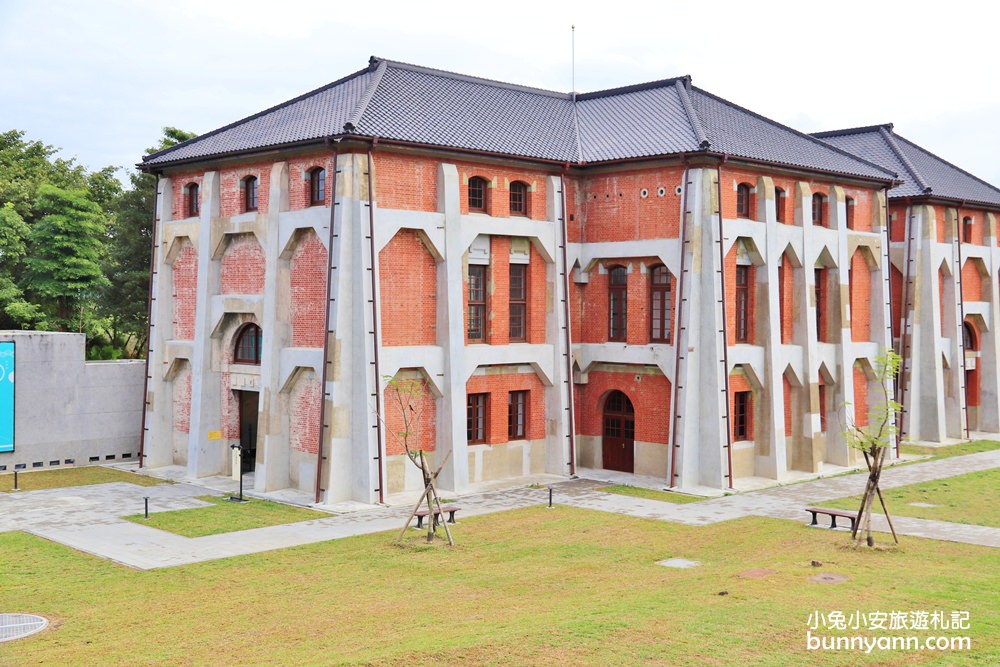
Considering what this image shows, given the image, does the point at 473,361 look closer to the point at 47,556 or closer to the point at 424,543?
the point at 424,543

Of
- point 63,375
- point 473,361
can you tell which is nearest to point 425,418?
point 473,361

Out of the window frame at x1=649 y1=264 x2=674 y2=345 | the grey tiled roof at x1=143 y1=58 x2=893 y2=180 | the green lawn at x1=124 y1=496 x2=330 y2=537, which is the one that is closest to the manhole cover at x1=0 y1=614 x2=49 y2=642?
the green lawn at x1=124 y1=496 x2=330 y2=537

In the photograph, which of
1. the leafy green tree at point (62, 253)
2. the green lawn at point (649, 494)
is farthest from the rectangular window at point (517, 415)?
the leafy green tree at point (62, 253)

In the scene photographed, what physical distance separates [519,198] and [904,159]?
67.8 ft

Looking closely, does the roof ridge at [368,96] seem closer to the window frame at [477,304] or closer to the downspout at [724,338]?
the window frame at [477,304]

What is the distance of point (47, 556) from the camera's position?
22.3m

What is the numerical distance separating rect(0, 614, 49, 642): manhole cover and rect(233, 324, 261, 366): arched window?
15.4 m

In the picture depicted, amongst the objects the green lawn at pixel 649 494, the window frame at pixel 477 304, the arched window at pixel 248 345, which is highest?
the window frame at pixel 477 304

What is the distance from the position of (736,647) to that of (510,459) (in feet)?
62.4

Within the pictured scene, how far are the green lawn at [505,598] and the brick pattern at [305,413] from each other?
5969 mm

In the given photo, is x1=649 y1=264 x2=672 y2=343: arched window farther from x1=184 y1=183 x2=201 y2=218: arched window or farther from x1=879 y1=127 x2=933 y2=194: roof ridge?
x1=879 y1=127 x2=933 y2=194: roof ridge

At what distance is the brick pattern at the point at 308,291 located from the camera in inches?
1176

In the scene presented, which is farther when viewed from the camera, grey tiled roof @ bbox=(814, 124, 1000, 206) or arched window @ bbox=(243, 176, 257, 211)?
grey tiled roof @ bbox=(814, 124, 1000, 206)

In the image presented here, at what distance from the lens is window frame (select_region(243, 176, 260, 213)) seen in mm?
32312
